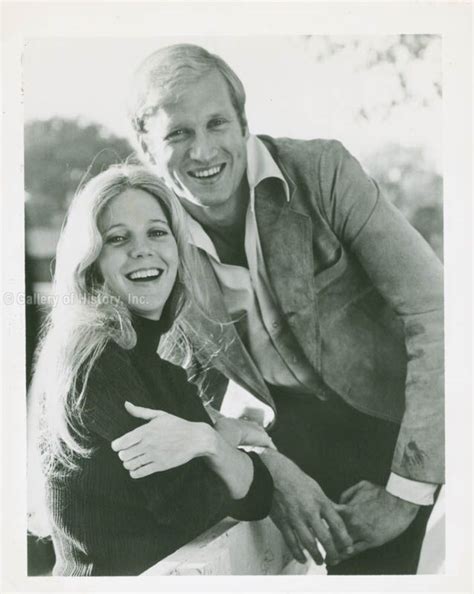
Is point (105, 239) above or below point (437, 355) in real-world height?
above

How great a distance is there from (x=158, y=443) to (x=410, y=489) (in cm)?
96

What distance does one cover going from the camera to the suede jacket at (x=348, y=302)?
298 cm

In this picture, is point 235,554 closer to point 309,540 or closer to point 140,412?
point 309,540

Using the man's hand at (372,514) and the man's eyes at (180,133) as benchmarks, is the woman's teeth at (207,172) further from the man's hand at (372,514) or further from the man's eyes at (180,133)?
the man's hand at (372,514)

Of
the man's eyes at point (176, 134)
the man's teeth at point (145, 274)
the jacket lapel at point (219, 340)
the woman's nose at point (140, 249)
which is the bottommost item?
the jacket lapel at point (219, 340)

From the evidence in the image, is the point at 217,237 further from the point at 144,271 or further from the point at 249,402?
the point at 249,402

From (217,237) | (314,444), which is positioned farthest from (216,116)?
(314,444)

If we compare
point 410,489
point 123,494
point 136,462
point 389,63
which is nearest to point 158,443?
point 136,462

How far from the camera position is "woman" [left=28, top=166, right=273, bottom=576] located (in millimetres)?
2803

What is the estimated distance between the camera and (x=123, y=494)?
110 inches

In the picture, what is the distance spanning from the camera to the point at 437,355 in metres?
3.01

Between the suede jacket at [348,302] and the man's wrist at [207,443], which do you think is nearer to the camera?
the man's wrist at [207,443]

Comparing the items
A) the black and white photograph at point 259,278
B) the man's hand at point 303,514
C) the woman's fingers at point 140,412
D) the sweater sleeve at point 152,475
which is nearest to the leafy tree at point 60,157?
the black and white photograph at point 259,278

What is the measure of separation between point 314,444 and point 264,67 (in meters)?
1.41
